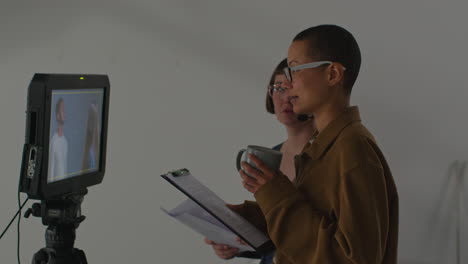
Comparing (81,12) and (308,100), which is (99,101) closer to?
(308,100)

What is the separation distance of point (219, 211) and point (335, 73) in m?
0.38

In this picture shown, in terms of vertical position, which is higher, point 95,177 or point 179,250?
point 95,177

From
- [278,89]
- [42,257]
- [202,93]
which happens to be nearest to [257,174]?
[42,257]

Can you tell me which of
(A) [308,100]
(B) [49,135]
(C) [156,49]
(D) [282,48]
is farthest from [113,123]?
(A) [308,100]

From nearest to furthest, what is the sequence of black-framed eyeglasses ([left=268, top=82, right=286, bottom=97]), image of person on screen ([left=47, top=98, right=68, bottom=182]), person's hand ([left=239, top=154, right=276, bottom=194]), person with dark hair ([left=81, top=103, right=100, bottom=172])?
person's hand ([left=239, top=154, right=276, bottom=194]) < image of person on screen ([left=47, top=98, right=68, bottom=182]) < person with dark hair ([left=81, top=103, right=100, bottom=172]) < black-framed eyeglasses ([left=268, top=82, right=286, bottom=97])

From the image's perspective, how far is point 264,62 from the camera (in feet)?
8.27

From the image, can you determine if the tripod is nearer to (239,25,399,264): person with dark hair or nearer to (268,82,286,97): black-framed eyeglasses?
(239,25,399,264): person with dark hair

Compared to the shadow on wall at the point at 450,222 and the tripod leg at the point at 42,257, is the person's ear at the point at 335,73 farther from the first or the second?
the shadow on wall at the point at 450,222

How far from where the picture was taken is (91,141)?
1475 millimetres

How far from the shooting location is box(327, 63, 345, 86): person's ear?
1.20m

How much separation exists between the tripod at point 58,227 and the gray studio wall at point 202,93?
4.29 ft

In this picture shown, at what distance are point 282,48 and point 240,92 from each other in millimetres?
282

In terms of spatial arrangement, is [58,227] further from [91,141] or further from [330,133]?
[330,133]

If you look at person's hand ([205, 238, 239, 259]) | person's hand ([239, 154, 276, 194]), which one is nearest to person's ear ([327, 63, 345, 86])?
person's hand ([239, 154, 276, 194])
